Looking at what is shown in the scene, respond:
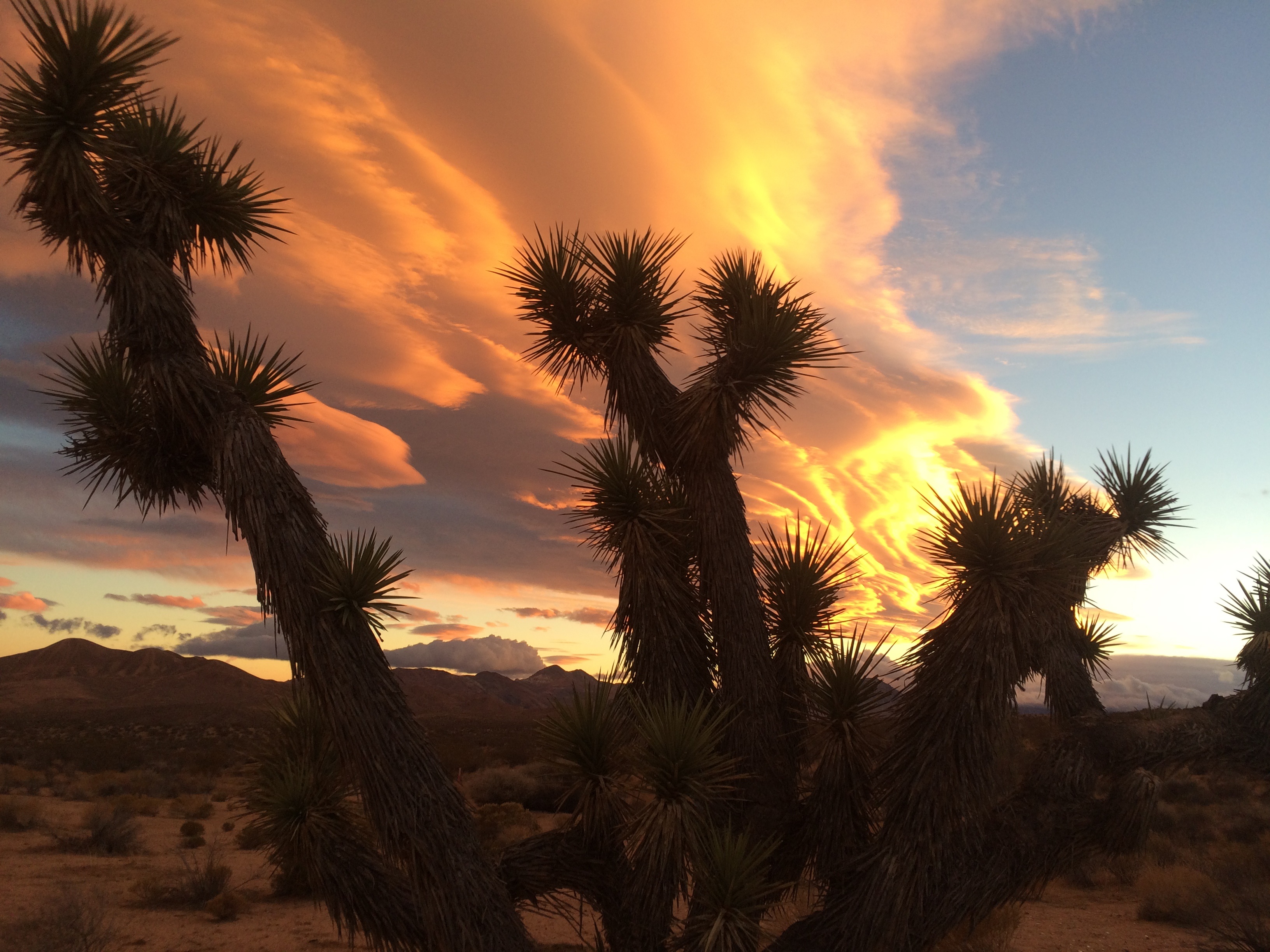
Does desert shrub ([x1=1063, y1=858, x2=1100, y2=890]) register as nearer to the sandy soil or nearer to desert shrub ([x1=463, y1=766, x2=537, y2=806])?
the sandy soil

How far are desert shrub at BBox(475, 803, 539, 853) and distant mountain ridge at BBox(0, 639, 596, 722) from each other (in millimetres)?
43377

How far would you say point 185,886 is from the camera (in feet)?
44.3

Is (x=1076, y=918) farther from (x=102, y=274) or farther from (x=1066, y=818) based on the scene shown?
(x=102, y=274)

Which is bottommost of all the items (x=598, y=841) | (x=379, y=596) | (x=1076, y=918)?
(x=1076, y=918)

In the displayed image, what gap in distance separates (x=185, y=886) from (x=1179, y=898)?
1803 cm

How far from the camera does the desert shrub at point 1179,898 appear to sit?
44.2ft

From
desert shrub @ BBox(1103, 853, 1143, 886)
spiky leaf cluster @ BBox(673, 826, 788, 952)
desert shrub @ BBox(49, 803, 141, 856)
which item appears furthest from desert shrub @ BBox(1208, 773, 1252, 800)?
desert shrub @ BBox(49, 803, 141, 856)

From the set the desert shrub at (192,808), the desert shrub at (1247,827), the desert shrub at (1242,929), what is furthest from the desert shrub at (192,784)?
the desert shrub at (1247,827)

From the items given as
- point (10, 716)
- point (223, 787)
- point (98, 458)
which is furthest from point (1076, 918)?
point (10, 716)

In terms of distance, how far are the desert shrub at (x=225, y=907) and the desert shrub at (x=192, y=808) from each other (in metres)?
9.38

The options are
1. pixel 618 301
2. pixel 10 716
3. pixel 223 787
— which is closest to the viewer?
pixel 618 301

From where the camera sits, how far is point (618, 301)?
27.0ft

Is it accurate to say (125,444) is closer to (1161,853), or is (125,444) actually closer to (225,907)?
(225,907)

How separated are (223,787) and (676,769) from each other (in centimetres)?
2718
